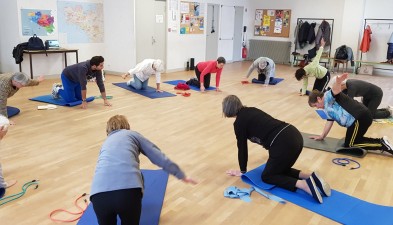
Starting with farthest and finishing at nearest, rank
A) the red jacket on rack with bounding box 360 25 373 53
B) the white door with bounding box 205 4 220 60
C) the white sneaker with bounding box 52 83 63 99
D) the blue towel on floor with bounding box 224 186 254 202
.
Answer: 1. the white door with bounding box 205 4 220 60
2. the red jacket on rack with bounding box 360 25 373 53
3. the white sneaker with bounding box 52 83 63 99
4. the blue towel on floor with bounding box 224 186 254 202

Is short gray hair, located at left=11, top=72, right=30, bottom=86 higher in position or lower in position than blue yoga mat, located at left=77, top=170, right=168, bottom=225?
higher

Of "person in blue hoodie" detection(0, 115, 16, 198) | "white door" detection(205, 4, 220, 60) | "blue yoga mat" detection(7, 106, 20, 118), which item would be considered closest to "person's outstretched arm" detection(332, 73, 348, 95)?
"person in blue hoodie" detection(0, 115, 16, 198)

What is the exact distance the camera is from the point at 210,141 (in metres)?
4.29

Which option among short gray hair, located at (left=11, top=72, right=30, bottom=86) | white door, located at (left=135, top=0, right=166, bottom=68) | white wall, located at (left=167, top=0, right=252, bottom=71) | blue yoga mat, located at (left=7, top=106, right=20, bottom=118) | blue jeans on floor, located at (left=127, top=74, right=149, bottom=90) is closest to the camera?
short gray hair, located at (left=11, top=72, right=30, bottom=86)

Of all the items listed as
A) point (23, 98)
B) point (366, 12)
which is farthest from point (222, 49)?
point (23, 98)

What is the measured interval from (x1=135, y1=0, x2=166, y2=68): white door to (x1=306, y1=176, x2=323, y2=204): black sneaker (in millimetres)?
6567

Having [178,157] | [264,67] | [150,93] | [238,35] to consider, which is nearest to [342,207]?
[178,157]

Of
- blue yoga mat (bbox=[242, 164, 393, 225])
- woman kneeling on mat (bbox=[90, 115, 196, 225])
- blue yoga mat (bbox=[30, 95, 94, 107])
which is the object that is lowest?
blue yoga mat (bbox=[242, 164, 393, 225])

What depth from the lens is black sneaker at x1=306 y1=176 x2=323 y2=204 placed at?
280 cm

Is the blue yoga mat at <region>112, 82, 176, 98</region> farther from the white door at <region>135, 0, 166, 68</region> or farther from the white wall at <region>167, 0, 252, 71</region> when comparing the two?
the white wall at <region>167, 0, 252, 71</region>

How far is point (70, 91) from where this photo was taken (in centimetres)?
576

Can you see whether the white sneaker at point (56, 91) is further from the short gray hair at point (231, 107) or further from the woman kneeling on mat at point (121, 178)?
the woman kneeling on mat at point (121, 178)

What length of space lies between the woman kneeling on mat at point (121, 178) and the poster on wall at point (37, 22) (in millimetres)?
6276

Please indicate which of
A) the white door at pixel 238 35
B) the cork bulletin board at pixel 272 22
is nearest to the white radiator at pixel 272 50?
the cork bulletin board at pixel 272 22
